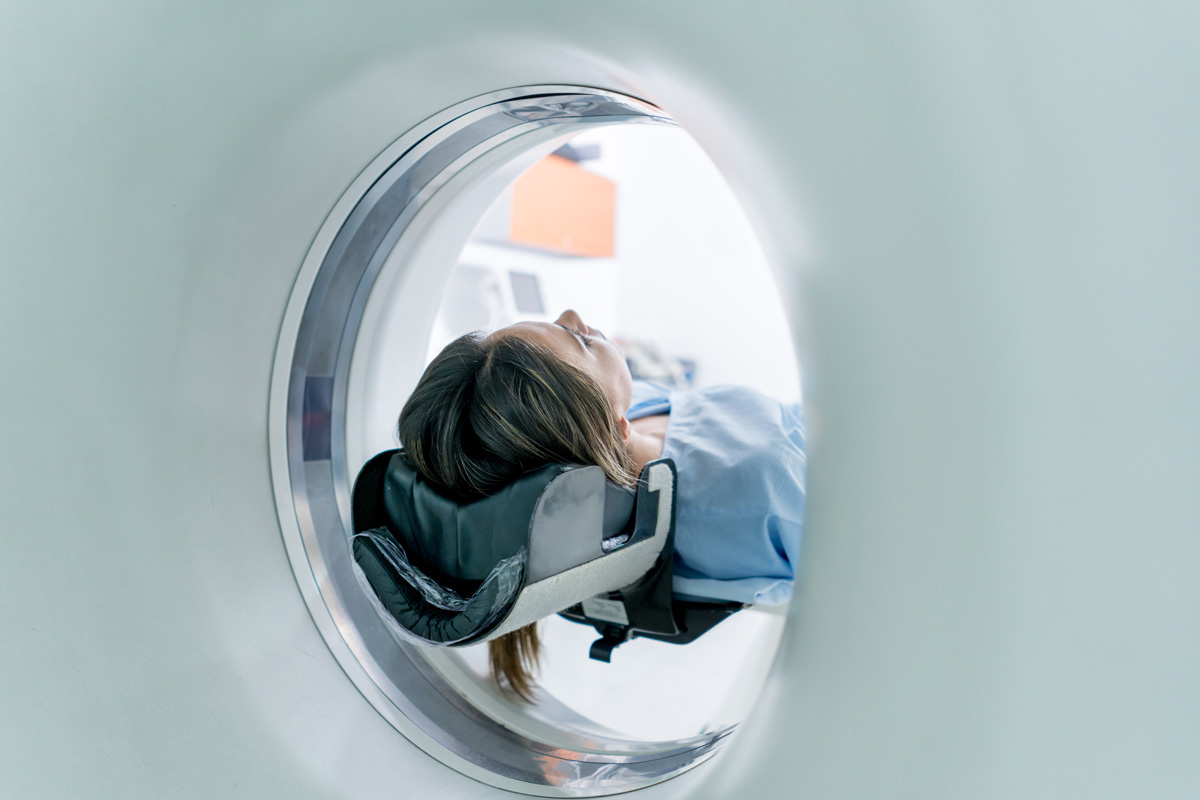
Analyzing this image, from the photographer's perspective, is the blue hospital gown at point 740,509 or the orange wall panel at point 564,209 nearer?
the blue hospital gown at point 740,509

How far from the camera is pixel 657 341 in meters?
3.86

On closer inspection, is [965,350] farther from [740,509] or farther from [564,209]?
[564,209]

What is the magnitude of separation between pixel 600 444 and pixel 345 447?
1.38 feet

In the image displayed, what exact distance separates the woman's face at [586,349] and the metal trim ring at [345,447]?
24 cm

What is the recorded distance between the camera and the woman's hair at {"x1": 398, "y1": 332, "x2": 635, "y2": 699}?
84 cm

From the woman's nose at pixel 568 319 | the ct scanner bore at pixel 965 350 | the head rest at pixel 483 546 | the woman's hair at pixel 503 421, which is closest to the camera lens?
the ct scanner bore at pixel 965 350

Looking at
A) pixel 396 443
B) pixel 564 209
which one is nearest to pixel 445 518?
pixel 396 443

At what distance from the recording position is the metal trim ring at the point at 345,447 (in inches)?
33.6

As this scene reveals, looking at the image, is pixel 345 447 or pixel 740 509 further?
pixel 345 447

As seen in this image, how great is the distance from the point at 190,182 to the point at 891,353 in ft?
2.14

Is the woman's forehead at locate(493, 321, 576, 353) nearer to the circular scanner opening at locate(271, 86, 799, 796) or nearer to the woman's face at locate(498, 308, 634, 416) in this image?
the woman's face at locate(498, 308, 634, 416)

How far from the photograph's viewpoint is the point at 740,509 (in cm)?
95

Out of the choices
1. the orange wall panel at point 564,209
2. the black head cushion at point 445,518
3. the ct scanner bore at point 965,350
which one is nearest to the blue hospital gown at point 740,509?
the black head cushion at point 445,518

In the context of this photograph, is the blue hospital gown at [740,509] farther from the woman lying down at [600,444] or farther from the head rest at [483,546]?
the head rest at [483,546]
